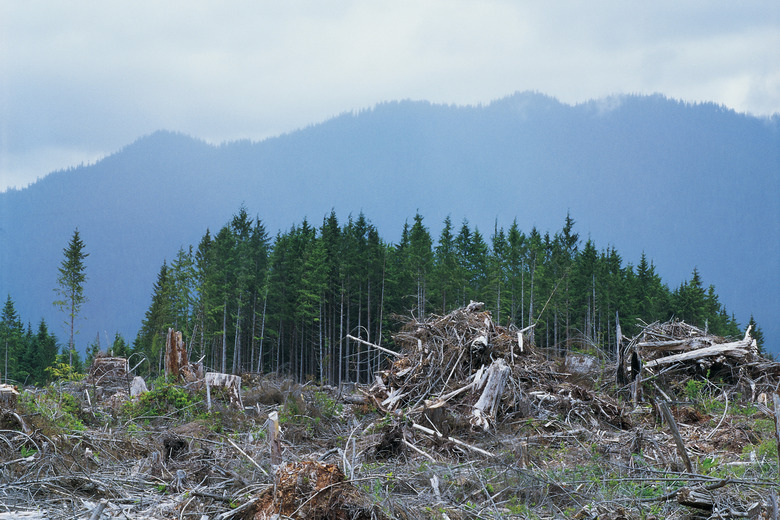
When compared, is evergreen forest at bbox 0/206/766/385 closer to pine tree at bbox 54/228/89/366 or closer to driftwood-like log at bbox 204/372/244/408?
pine tree at bbox 54/228/89/366

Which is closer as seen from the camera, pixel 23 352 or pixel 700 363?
pixel 700 363

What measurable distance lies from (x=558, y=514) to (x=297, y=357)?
48.6 m

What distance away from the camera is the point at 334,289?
1975 inches

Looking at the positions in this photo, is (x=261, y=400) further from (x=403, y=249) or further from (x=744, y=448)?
(x=403, y=249)

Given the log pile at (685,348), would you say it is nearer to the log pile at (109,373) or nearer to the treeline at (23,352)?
the log pile at (109,373)

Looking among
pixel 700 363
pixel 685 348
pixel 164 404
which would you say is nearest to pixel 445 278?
pixel 685 348

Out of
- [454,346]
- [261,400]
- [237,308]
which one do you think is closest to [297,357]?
[237,308]

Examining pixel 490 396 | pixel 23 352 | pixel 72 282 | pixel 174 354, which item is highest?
pixel 72 282

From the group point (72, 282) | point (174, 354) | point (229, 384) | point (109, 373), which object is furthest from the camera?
point (72, 282)

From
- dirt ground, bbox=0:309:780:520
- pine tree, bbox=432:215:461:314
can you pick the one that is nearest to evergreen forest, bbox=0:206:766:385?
pine tree, bbox=432:215:461:314

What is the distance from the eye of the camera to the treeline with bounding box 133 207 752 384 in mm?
48406

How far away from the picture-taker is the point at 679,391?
12.7 meters

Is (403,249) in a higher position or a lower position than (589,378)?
higher

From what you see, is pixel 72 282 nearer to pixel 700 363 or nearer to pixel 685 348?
pixel 685 348
